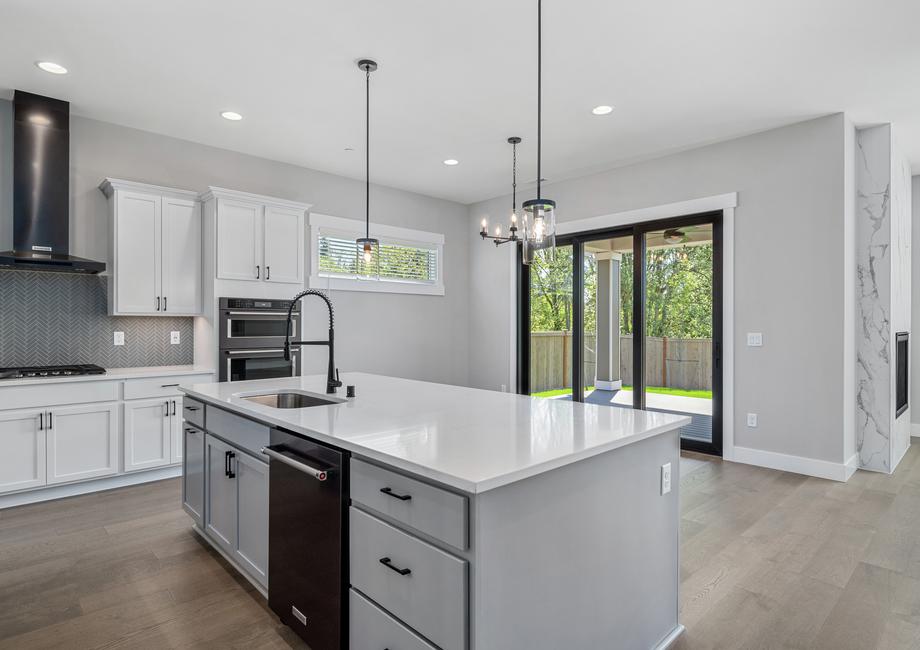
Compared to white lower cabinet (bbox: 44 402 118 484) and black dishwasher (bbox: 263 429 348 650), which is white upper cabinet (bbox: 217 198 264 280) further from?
black dishwasher (bbox: 263 429 348 650)

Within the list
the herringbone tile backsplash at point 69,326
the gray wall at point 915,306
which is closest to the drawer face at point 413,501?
the herringbone tile backsplash at point 69,326

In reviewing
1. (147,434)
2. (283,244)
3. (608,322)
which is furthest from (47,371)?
(608,322)

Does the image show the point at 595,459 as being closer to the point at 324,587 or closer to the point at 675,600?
the point at 675,600

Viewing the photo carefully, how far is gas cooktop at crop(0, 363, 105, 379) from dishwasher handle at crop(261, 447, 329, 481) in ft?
8.53

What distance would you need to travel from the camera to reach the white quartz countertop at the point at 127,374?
137 inches

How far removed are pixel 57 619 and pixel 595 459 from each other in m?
2.34

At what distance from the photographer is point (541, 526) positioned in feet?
4.82

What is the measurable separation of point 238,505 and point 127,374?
2.22 meters

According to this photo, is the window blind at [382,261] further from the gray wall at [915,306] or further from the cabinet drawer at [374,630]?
the gray wall at [915,306]

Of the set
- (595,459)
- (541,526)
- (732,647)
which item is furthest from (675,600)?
(541,526)

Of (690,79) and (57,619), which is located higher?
(690,79)

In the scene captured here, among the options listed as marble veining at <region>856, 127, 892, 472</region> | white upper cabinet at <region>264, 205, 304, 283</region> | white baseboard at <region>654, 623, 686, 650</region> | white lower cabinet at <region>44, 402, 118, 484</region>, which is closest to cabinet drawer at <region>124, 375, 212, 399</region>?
white lower cabinet at <region>44, 402, 118, 484</region>

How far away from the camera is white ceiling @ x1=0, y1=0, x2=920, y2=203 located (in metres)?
2.78

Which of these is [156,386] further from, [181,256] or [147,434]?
[181,256]
